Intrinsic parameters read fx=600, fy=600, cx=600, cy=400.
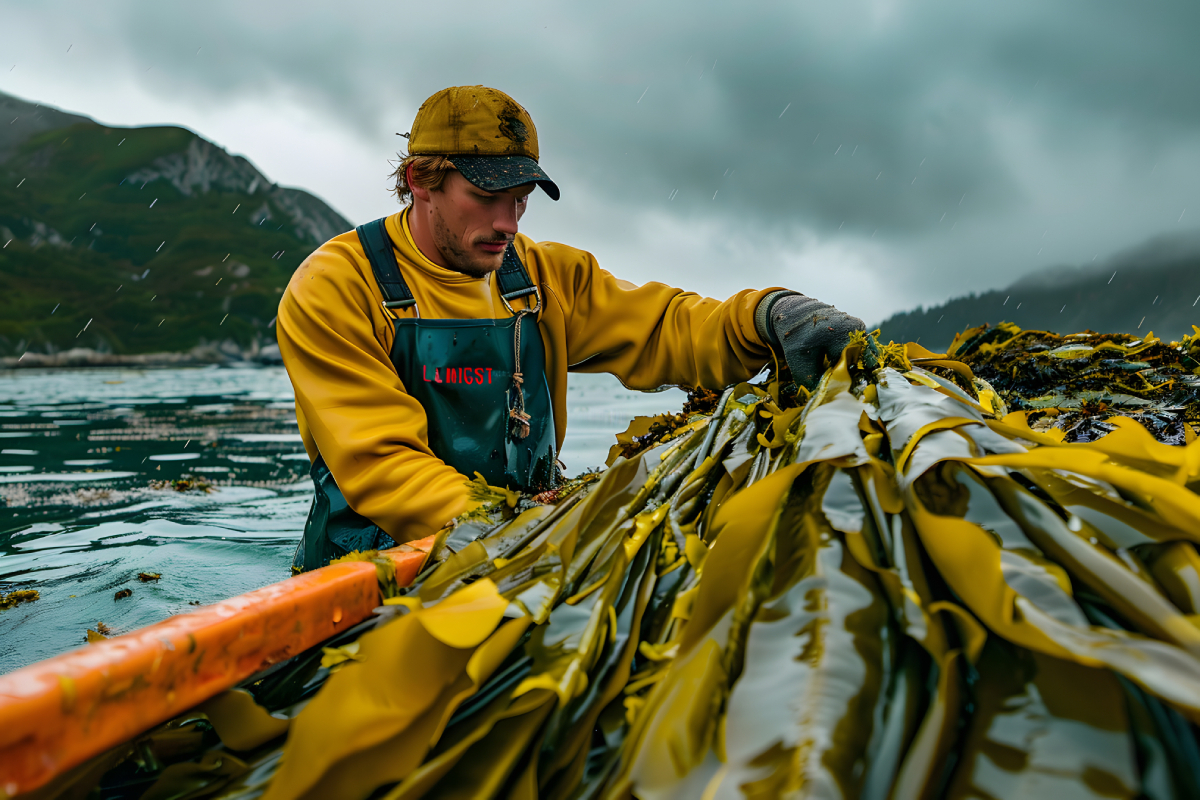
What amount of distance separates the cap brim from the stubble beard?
222 mm

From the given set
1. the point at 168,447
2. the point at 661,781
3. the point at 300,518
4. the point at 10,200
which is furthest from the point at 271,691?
the point at 10,200

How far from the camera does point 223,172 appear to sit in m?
136

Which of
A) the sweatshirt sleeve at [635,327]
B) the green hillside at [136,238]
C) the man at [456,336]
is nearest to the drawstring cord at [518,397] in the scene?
A: the man at [456,336]

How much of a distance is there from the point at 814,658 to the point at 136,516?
511cm

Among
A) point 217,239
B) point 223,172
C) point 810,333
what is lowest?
point 810,333

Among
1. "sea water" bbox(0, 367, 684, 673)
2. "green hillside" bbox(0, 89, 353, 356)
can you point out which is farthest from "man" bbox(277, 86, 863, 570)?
"green hillside" bbox(0, 89, 353, 356)

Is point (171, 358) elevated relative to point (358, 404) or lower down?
lower down

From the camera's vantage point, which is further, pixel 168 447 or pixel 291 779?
pixel 168 447

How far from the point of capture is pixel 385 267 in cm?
229

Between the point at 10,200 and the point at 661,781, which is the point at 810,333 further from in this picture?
the point at 10,200

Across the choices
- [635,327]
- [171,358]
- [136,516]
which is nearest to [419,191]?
[635,327]

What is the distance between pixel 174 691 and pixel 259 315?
105 metres

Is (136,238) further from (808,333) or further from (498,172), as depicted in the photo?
(808,333)

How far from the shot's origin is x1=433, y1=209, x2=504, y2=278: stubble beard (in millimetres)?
2355
